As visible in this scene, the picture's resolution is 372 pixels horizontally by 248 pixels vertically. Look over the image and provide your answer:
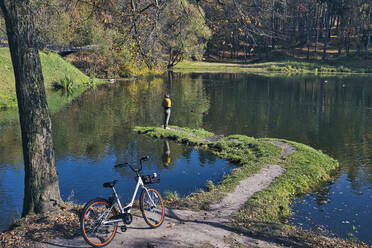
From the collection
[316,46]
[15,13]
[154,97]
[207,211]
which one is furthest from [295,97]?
[316,46]

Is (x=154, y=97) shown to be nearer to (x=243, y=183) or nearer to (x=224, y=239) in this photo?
(x=243, y=183)

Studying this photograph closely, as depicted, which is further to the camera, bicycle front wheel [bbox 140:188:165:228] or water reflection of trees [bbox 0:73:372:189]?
water reflection of trees [bbox 0:73:372:189]

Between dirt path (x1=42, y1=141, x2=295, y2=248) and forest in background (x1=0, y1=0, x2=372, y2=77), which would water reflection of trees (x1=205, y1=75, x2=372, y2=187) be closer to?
forest in background (x1=0, y1=0, x2=372, y2=77)

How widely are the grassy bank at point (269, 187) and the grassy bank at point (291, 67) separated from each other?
6098 centimetres

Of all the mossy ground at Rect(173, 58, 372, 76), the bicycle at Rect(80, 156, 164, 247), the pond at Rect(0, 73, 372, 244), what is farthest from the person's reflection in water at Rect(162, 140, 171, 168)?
the mossy ground at Rect(173, 58, 372, 76)

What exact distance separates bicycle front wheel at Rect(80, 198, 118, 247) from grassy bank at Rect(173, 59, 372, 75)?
74838 millimetres

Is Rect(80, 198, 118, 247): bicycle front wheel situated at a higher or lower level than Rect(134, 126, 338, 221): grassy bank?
higher

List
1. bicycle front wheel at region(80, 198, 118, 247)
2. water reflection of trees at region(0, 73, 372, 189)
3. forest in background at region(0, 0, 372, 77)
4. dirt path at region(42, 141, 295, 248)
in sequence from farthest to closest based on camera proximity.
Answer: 1. water reflection of trees at region(0, 73, 372, 189)
2. forest in background at region(0, 0, 372, 77)
3. dirt path at region(42, 141, 295, 248)
4. bicycle front wheel at region(80, 198, 118, 247)

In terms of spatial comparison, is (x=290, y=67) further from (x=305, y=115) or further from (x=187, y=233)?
(x=187, y=233)

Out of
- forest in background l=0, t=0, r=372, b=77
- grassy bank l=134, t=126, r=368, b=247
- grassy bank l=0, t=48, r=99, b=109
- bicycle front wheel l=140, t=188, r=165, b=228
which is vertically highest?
forest in background l=0, t=0, r=372, b=77

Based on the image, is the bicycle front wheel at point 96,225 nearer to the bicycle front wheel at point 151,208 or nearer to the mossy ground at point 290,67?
the bicycle front wheel at point 151,208

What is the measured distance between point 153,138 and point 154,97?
18.9 m

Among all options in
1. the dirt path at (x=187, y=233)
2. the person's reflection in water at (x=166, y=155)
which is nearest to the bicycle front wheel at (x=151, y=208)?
the dirt path at (x=187, y=233)

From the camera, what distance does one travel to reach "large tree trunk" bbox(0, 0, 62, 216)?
9266 millimetres
